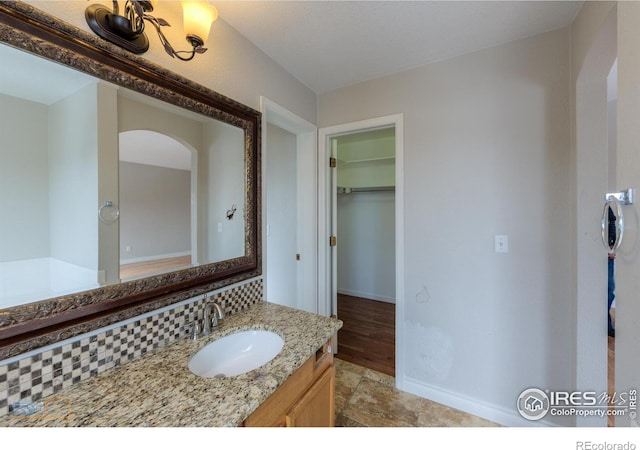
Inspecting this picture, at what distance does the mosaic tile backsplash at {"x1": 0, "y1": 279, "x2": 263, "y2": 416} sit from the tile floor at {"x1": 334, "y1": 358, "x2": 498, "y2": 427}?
4.15 ft

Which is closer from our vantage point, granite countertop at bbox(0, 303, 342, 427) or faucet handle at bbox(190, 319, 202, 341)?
granite countertop at bbox(0, 303, 342, 427)

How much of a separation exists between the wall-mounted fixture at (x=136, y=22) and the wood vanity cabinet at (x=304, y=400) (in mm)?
1386

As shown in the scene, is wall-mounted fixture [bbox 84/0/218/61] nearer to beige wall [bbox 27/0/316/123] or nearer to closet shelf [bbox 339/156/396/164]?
beige wall [bbox 27/0/316/123]

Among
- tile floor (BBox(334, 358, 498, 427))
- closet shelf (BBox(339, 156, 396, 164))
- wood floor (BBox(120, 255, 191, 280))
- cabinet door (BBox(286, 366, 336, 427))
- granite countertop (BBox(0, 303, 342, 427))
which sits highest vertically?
closet shelf (BBox(339, 156, 396, 164))

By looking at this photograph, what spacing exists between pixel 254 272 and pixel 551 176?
6.25ft

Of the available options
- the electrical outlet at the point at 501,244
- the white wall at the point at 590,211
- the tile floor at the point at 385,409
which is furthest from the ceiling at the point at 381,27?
the tile floor at the point at 385,409

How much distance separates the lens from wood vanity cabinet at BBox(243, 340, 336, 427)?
34.1 inches

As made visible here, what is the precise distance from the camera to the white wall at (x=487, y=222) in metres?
1.51

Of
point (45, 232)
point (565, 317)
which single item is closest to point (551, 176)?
point (565, 317)

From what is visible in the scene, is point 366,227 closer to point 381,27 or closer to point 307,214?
point 307,214

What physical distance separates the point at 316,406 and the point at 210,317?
2.09 feet

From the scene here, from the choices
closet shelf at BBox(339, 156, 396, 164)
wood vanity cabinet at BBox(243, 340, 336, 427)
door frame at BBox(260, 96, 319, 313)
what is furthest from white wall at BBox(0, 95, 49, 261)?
closet shelf at BBox(339, 156, 396, 164)

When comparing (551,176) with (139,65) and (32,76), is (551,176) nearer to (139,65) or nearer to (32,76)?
(139,65)

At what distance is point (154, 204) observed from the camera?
1.14m
